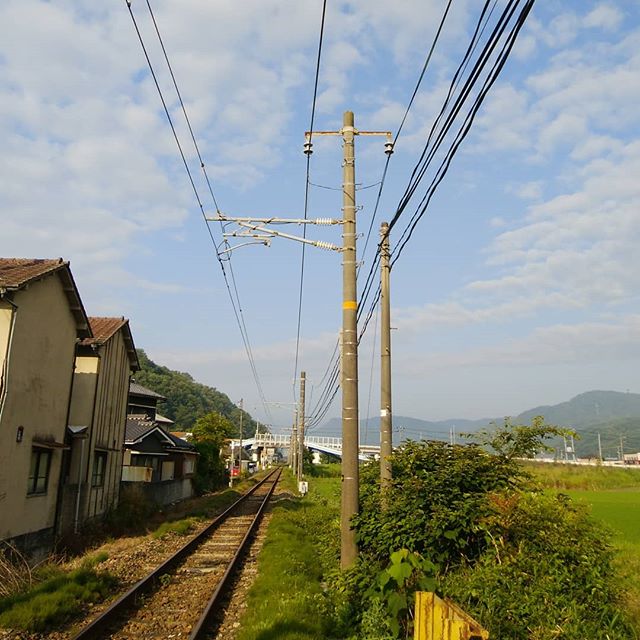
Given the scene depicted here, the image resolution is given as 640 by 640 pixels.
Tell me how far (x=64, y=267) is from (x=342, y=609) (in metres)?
12.3

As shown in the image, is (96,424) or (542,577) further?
(96,424)

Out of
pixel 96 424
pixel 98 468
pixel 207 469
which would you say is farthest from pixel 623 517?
pixel 207 469

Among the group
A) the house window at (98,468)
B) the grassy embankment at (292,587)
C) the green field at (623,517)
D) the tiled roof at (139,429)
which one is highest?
the tiled roof at (139,429)

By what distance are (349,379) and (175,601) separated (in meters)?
4.94

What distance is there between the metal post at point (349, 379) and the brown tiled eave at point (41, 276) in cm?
801

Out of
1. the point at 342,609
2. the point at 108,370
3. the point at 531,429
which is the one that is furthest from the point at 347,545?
the point at 108,370

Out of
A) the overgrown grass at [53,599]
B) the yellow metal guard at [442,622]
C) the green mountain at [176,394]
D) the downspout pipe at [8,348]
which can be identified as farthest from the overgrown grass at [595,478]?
the green mountain at [176,394]

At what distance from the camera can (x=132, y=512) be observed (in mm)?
22391

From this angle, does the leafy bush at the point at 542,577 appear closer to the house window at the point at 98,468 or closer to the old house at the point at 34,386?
the old house at the point at 34,386

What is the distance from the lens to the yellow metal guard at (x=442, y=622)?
14.9 feet

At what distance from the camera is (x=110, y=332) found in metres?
21.6

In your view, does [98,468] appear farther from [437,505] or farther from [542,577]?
[542,577]

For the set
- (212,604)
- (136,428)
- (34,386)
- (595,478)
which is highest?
(34,386)

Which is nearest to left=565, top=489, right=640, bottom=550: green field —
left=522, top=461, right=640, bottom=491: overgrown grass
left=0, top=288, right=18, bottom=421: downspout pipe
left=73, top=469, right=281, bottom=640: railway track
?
left=73, top=469, right=281, bottom=640: railway track
